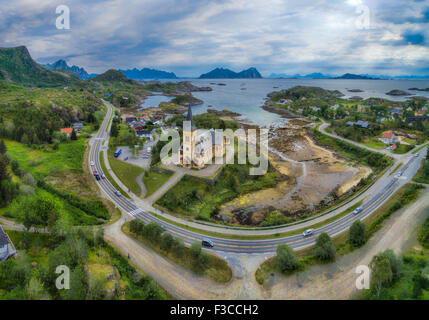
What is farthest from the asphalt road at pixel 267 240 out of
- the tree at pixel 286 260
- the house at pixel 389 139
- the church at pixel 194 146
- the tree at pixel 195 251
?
the house at pixel 389 139

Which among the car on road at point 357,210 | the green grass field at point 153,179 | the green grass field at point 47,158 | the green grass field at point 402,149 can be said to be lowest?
the car on road at point 357,210

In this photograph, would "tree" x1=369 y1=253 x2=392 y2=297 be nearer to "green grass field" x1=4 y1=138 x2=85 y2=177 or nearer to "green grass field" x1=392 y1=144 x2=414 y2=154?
"green grass field" x1=4 y1=138 x2=85 y2=177

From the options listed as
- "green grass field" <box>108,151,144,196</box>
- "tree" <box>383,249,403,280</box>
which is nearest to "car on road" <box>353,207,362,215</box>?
"tree" <box>383,249,403,280</box>

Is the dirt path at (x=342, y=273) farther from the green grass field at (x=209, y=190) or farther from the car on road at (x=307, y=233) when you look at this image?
the green grass field at (x=209, y=190)

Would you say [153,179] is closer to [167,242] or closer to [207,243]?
[167,242]

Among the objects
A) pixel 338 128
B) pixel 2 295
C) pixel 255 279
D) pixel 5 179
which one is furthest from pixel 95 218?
pixel 338 128

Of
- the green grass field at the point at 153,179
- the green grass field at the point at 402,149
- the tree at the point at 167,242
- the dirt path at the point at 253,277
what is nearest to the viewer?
the dirt path at the point at 253,277

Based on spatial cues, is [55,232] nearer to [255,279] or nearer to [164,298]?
[164,298]
